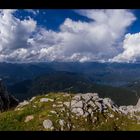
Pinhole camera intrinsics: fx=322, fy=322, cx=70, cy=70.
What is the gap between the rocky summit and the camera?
1237cm

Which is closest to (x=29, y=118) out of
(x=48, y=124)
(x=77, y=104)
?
(x=48, y=124)

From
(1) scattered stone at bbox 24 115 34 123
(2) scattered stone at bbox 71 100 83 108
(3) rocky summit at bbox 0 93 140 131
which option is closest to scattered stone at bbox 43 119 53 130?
A: (3) rocky summit at bbox 0 93 140 131

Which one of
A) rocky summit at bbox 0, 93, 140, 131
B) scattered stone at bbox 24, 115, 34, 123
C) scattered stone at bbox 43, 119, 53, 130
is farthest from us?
scattered stone at bbox 24, 115, 34, 123

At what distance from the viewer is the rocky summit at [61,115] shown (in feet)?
40.6

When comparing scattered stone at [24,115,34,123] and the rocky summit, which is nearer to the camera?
the rocky summit

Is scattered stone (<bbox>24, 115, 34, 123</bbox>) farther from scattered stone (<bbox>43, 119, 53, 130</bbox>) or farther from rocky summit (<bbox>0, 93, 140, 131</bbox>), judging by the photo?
scattered stone (<bbox>43, 119, 53, 130</bbox>)

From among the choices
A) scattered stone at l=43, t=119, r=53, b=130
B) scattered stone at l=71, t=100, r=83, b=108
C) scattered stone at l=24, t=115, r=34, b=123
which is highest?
scattered stone at l=71, t=100, r=83, b=108

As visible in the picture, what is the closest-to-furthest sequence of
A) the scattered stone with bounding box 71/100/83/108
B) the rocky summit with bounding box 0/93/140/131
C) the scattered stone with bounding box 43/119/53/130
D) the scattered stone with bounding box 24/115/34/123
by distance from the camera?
A: 1. the scattered stone with bounding box 43/119/53/130
2. the rocky summit with bounding box 0/93/140/131
3. the scattered stone with bounding box 24/115/34/123
4. the scattered stone with bounding box 71/100/83/108

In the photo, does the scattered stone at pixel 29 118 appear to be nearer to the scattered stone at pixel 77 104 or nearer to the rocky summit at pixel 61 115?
the rocky summit at pixel 61 115

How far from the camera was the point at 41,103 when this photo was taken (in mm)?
15945

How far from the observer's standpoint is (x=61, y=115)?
1359 cm
